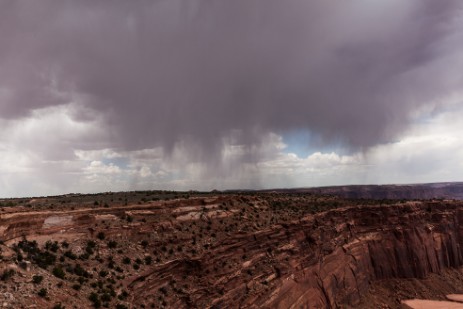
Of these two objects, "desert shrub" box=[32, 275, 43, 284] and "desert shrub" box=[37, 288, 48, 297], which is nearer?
"desert shrub" box=[37, 288, 48, 297]

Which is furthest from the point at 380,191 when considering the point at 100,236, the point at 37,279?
the point at 37,279

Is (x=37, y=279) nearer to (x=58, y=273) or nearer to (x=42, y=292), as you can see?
(x=42, y=292)

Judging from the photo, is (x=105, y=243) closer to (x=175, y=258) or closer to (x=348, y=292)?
(x=175, y=258)

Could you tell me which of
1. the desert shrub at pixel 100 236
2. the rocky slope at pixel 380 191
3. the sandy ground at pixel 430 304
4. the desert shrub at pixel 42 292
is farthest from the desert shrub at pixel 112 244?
the rocky slope at pixel 380 191

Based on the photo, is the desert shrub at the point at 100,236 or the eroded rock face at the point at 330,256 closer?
the desert shrub at the point at 100,236

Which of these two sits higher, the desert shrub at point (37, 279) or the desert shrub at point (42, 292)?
the desert shrub at point (37, 279)

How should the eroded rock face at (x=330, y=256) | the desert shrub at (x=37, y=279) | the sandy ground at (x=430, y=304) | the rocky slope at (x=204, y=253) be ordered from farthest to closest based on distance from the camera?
the sandy ground at (x=430, y=304)
the eroded rock face at (x=330, y=256)
the rocky slope at (x=204, y=253)
the desert shrub at (x=37, y=279)

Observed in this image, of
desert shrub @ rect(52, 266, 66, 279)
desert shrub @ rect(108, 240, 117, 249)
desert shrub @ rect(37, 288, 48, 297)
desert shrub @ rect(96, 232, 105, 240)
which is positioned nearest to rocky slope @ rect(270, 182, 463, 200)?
desert shrub @ rect(108, 240, 117, 249)

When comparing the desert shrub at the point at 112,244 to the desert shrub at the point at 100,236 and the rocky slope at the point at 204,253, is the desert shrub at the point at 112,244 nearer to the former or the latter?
the rocky slope at the point at 204,253

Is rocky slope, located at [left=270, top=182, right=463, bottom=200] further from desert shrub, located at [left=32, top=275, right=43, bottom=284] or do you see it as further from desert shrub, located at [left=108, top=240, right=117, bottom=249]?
desert shrub, located at [left=32, top=275, right=43, bottom=284]

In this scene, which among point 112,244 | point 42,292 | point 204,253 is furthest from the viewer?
point 204,253
